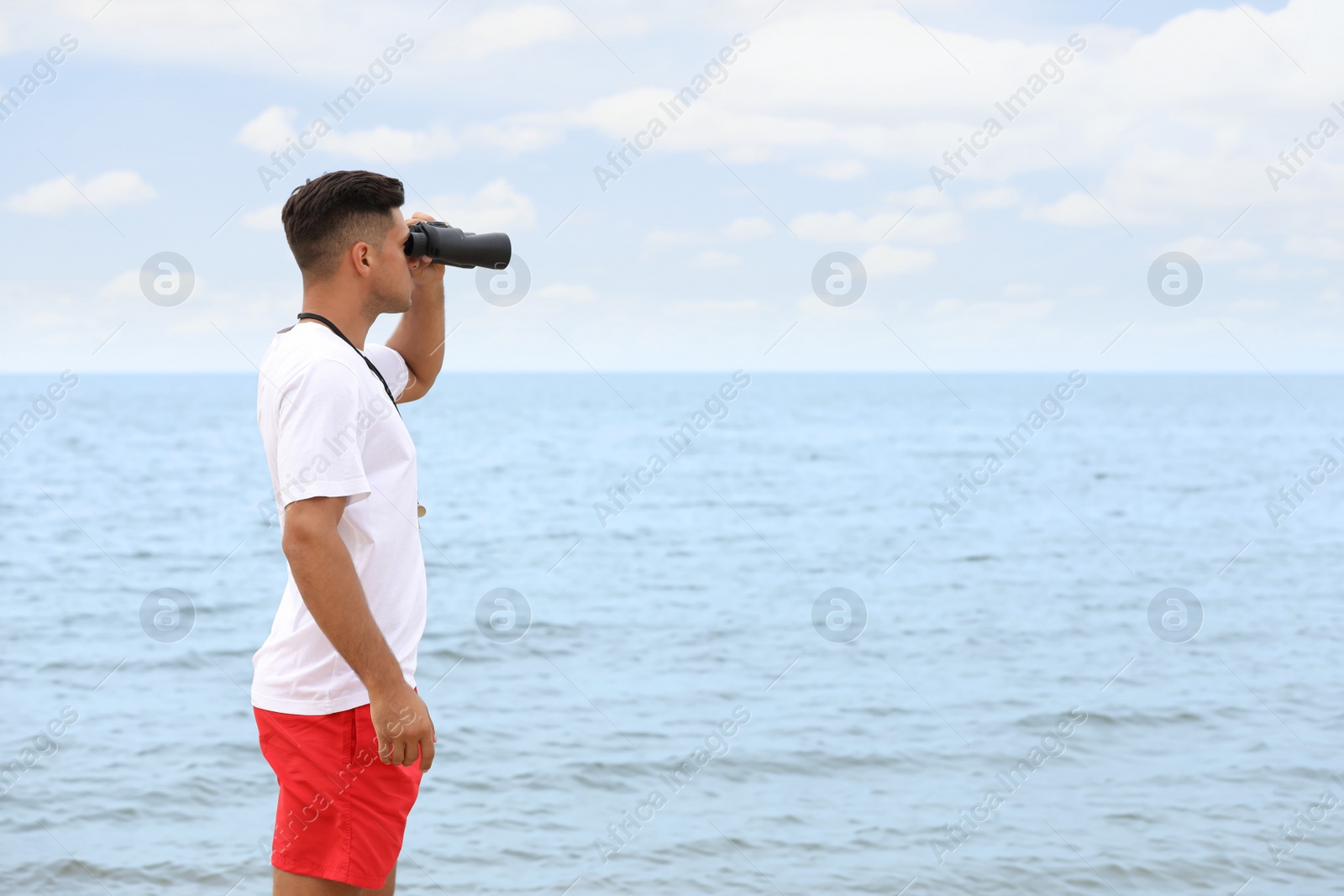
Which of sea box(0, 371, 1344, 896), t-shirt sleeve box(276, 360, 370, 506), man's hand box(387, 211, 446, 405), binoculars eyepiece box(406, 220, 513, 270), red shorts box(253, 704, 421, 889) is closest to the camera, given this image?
t-shirt sleeve box(276, 360, 370, 506)

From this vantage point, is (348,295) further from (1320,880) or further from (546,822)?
(1320,880)

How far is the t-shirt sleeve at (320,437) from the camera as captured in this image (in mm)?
1919

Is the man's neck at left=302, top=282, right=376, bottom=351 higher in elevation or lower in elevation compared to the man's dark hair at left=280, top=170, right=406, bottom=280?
lower

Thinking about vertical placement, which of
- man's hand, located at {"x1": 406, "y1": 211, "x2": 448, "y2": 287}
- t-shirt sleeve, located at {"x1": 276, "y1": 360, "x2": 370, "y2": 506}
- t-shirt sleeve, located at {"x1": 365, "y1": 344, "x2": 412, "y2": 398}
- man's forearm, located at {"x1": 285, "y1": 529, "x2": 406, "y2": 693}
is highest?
man's hand, located at {"x1": 406, "y1": 211, "x2": 448, "y2": 287}

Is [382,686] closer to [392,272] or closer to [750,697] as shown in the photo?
[392,272]

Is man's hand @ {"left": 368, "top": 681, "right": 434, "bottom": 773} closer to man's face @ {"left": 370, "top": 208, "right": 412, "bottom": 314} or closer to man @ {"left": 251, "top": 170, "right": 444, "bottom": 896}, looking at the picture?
man @ {"left": 251, "top": 170, "right": 444, "bottom": 896}

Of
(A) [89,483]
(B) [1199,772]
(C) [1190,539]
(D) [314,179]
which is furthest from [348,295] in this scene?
(A) [89,483]

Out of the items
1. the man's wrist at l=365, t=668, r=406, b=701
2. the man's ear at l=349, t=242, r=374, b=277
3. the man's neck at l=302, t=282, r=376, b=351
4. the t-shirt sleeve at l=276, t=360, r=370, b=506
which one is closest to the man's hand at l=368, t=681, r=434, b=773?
the man's wrist at l=365, t=668, r=406, b=701

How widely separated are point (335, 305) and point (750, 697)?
237 inches

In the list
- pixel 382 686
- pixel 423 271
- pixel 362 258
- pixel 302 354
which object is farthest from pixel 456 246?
pixel 382 686

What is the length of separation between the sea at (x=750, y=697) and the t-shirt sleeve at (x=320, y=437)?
3291 mm

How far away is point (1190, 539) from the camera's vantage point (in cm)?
1617

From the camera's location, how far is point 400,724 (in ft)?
6.55

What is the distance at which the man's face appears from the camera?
2174 mm
